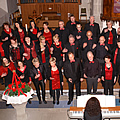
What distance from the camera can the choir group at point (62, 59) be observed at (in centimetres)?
612

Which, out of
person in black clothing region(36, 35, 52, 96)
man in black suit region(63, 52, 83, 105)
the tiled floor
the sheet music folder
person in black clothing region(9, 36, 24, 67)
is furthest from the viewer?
person in black clothing region(9, 36, 24, 67)

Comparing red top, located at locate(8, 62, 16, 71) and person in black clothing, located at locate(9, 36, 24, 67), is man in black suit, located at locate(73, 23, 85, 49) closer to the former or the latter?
person in black clothing, located at locate(9, 36, 24, 67)

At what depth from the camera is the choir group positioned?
20.1ft

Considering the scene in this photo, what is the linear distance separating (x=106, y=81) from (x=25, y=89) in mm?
2397

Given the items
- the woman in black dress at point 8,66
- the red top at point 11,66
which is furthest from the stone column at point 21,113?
the red top at point 11,66

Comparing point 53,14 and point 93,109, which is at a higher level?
point 53,14

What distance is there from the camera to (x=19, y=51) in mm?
7090

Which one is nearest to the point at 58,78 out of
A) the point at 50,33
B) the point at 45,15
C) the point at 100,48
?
the point at 100,48

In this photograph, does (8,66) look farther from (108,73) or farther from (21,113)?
(108,73)

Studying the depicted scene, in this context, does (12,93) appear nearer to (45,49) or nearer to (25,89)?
(25,89)

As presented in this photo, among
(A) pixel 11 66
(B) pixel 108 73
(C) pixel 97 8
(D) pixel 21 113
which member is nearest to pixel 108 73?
(B) pixel 108 73

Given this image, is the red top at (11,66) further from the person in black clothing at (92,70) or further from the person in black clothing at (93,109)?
the person in black clothing at (93,109)

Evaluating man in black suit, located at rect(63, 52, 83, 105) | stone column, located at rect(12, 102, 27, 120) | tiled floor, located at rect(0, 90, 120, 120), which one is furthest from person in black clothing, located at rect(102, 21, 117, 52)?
stone column, located at rect(12, 102, 27, 120)

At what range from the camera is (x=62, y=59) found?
723cm
